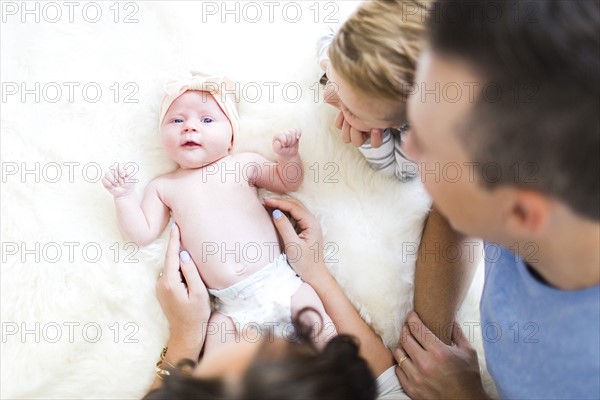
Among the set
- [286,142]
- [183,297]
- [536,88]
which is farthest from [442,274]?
[536,88]

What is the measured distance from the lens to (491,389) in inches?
47.7

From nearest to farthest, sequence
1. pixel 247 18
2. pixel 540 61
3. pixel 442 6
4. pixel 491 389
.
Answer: pixel 540 61 < pixel 442 6 < pixel 491 389 < pixel 247 18

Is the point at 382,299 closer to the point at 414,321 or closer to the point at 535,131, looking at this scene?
the point at 414,321

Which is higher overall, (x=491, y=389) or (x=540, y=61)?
Result: (x=540, y=61)

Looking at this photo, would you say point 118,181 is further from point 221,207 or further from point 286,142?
point 286,142

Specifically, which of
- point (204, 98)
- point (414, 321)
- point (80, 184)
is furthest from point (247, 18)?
point (414, 321)

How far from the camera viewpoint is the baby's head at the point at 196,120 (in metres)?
1.26

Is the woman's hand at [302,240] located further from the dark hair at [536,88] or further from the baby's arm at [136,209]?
the dark hair at [536,88]

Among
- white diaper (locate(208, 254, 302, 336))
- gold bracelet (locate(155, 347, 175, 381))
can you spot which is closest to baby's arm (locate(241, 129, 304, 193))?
white diaper (locate(208, 254, 302, 336))

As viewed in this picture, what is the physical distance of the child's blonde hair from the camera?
0.99m

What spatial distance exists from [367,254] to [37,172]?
72cm

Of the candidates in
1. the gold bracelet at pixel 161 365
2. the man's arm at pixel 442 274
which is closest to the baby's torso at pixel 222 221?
the gold bracelet at pixel 161 365

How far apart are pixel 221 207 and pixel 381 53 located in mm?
476

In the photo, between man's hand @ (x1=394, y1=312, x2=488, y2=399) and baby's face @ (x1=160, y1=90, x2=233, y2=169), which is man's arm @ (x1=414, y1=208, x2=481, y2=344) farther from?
baby's face @ (x1=160, y1=90, x2=233, y2=169)
